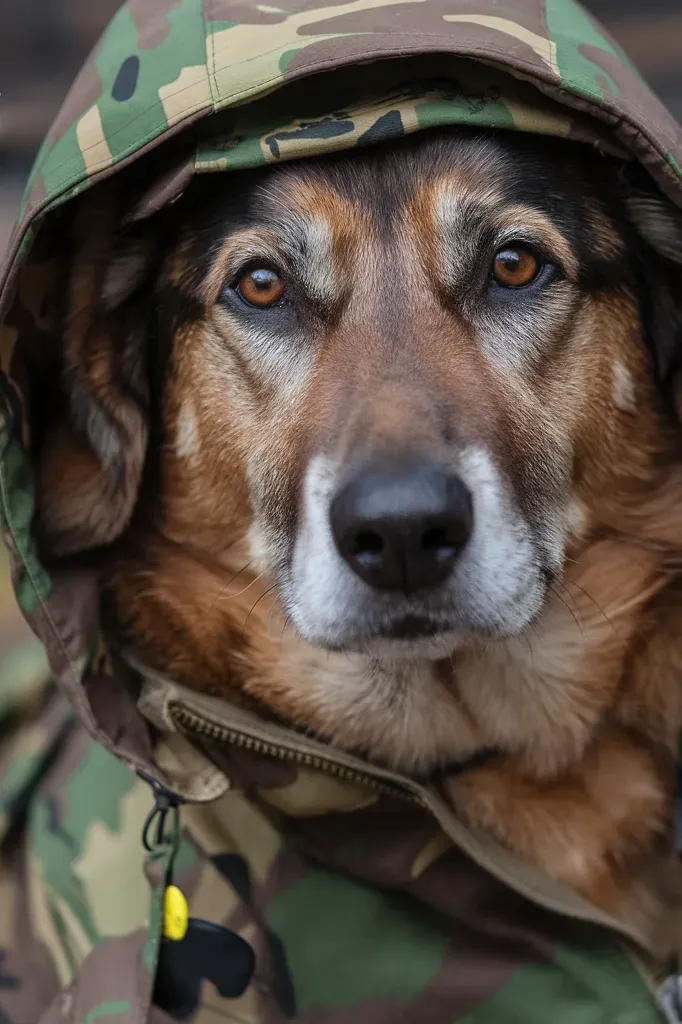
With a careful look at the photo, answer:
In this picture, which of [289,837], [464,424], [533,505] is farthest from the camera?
[289,837]

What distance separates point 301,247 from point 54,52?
2060 mm

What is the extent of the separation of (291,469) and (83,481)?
508mm

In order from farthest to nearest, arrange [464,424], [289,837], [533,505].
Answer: [289,837] → [533,505] → [464,424]

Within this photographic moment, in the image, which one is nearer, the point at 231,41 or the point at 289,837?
the point at 231,41

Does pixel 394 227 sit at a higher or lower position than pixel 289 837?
higher

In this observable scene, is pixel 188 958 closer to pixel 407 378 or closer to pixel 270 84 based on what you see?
pixel 407 378

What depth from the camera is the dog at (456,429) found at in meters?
1.81

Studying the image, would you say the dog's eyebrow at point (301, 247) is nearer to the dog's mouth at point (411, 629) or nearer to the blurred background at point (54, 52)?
the dog's mouth at point (411, 629)

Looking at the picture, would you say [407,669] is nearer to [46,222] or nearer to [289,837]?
[289,837]

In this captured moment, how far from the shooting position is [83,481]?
2145 mm

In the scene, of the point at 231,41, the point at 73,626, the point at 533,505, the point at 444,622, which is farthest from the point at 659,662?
the point at 231,41

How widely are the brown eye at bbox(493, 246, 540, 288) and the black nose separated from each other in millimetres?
525

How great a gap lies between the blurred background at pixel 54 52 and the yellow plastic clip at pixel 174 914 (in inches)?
65.9

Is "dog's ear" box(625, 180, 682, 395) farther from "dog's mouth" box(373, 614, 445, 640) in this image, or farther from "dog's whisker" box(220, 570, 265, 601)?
"dog's whisker" box(220, 570, 265, 601)
